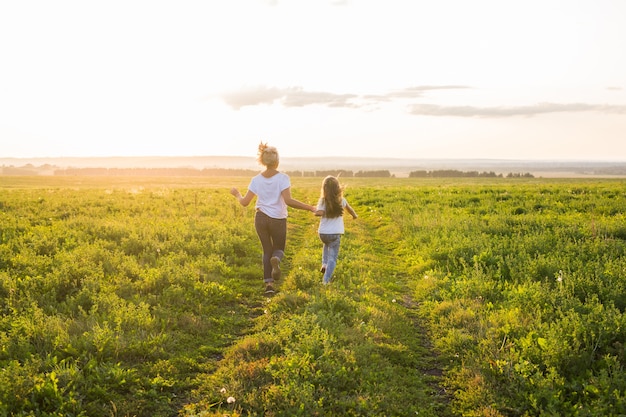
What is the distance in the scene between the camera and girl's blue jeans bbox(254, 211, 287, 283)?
381 inches

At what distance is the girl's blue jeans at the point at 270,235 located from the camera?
31.8ft

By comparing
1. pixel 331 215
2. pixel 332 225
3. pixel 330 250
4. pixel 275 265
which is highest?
pixel 331 215

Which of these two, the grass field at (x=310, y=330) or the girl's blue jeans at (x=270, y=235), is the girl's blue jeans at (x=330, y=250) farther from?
the girl's blue jeans at (x=270, y=235)

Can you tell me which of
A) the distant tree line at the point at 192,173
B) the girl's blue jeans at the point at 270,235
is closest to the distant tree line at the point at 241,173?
the distant tree line at the point at 192,173

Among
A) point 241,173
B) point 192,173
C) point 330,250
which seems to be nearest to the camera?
point 330,250

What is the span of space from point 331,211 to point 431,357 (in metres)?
3.99

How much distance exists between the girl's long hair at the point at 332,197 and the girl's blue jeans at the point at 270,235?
1.01 m

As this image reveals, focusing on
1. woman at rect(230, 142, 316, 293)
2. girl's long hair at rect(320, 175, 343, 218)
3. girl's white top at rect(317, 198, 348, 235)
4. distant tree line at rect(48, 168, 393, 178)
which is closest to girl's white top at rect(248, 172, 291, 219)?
woman at rect(230, 142, 316, 293)

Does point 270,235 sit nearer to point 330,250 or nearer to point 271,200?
point 271,200

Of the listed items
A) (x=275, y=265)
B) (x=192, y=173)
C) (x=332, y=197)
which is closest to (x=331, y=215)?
(x=332, y=197)

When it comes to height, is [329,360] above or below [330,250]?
below

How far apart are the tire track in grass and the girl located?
19.9 inches

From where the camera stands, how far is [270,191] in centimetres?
958

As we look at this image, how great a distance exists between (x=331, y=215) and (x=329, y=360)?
434 centimetres
